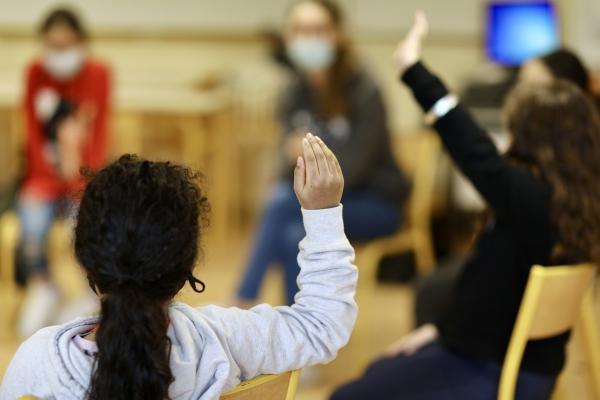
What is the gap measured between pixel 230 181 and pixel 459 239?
56.9 inches

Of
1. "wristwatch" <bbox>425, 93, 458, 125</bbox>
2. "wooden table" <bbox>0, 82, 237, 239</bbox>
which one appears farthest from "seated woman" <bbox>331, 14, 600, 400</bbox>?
"wooden table" <bbox>0, 82, 237, 239</bbox>

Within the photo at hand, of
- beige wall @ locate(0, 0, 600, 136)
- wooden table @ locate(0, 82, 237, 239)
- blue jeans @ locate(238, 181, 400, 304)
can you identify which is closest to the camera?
blue jeans @ locate(238, 181, 400, 304)

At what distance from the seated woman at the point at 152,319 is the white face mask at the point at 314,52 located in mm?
1845

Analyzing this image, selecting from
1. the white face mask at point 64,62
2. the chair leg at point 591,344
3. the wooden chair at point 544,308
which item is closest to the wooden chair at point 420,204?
the white face mask at point 64,62

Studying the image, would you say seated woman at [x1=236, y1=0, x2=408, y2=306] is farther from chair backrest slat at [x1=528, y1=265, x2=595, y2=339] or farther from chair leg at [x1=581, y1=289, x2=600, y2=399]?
chair backrest slat at [x1=528, y1=265, x2=595, y2=339]

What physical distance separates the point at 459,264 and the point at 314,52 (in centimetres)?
87

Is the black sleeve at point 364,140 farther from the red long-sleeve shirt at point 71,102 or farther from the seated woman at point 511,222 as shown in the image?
the seated woman at point 511,222

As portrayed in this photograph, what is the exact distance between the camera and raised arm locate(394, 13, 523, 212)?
66.6 inches

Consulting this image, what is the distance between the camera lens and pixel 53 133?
3244mm

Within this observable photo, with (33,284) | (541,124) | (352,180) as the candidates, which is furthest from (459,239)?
(541,124)

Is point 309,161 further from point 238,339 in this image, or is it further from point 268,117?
point 268,117

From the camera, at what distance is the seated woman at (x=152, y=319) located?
1.02m

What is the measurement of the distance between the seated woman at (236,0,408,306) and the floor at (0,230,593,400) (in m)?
0.25

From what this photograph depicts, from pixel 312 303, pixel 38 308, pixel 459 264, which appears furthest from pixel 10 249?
pixel 312 303
